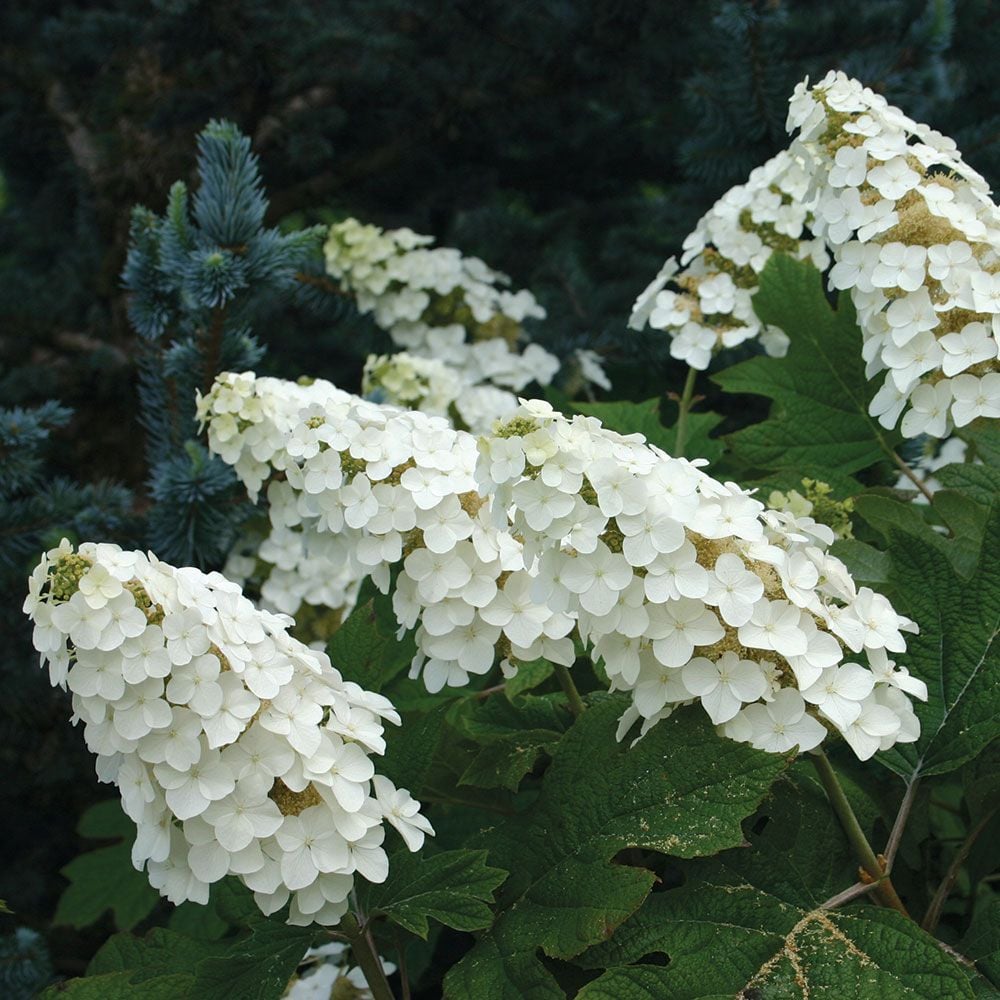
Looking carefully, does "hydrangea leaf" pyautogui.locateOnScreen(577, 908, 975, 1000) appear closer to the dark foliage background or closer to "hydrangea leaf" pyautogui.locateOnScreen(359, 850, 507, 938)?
"hydrangea leaf" pyautogui.locateOnScreen(359, 850, 507, 938)

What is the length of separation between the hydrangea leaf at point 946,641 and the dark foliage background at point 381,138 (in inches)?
47.8

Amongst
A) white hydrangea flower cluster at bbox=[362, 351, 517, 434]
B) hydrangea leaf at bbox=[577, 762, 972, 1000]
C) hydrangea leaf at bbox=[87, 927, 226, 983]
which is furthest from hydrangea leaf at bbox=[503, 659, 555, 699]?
white hydrangea flower cluster at bbox=[362, 351, 517, 434]

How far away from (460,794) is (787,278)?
801 mm

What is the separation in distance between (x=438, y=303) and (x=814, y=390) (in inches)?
36.9

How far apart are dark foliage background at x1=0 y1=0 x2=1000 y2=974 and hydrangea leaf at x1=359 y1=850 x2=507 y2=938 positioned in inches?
43.8

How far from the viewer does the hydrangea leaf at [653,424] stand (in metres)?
1.77

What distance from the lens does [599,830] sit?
1.01 m

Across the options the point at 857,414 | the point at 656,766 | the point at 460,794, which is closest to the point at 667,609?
the point at 656,766

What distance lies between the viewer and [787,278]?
5.21 ft

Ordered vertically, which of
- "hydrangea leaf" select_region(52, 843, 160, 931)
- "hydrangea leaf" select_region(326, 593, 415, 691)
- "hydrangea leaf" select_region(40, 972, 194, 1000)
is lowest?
"hydrangea leaf" select_region(52, 843, 160, 931)

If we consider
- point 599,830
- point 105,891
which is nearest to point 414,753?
point 599,830

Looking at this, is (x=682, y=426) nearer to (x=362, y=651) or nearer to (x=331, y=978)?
(x=362, y=651)

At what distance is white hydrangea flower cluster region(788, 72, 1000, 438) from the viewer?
3.98ft

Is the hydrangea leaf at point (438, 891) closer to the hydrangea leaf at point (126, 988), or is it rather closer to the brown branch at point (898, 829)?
the hydrangea leaf at point (126, 988)
